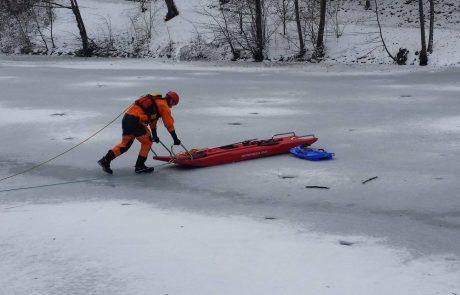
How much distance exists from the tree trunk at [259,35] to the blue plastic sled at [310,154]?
15052mm

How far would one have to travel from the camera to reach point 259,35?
2331 cm

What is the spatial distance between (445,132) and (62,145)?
244 inches

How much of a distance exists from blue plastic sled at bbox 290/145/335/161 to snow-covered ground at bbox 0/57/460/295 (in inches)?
6.3

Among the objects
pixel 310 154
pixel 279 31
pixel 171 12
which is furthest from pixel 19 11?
pixel 310 154

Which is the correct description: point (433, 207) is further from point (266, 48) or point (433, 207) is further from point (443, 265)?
point (266, 48)

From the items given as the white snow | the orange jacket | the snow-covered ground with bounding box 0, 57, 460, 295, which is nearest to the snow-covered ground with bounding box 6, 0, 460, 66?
the snow-covered ground with bounding box 0, 57, 460, 295

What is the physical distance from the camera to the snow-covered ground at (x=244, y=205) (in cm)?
449

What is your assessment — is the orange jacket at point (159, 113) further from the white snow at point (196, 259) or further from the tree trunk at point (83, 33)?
the tree trunk at point (83, 33)

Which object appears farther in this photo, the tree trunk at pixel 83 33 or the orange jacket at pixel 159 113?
the tree trunk at pixel 83 33

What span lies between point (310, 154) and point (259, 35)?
15631 millimetres

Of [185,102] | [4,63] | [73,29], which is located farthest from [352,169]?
[73,29]

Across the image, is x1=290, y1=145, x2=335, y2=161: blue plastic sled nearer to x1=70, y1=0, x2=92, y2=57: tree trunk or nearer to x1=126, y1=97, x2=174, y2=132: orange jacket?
x1=126, y1=97, x2=174, y2=132: orange jacket

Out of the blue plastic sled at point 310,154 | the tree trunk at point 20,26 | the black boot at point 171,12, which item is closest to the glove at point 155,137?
the blue plastic sled at point 310,154

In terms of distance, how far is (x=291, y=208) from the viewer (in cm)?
631
